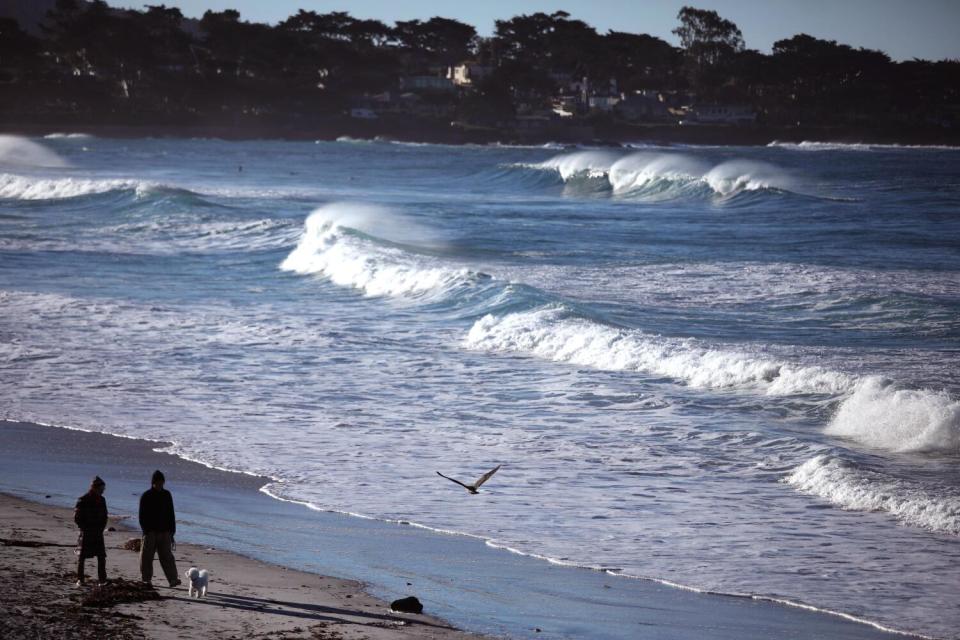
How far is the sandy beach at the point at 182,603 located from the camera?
7613mm

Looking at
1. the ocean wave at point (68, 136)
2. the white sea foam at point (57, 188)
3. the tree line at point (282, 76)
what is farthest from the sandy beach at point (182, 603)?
the tree line at point (282, 76)

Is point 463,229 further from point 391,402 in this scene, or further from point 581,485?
point 581,485

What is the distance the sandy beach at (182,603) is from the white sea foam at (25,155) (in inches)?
2819

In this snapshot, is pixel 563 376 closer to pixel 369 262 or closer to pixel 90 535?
pixel 90 535

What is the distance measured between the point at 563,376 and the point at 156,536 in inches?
386

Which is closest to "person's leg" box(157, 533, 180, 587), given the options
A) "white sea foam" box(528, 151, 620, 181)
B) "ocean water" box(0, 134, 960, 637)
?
"ocean water" box(0, 134, 960, 637)

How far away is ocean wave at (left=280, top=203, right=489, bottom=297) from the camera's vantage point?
2670 centimetres

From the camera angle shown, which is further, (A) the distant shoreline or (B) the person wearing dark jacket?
(A) the distant shoreline

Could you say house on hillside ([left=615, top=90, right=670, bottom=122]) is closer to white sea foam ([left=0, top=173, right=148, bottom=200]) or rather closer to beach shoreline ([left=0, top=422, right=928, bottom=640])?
white sea foam ([left=0, top=173, right=148, bottom=200])

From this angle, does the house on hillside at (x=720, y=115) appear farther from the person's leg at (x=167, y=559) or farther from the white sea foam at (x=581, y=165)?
the person's leg at (x=167, y=559)

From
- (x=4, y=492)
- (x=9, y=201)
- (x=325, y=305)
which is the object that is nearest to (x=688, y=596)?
(x=4, y=492)

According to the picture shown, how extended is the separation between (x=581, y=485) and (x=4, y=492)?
5415 mm

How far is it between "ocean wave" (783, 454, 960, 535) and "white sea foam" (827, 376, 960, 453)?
1388mm

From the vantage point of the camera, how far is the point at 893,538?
10531mm
